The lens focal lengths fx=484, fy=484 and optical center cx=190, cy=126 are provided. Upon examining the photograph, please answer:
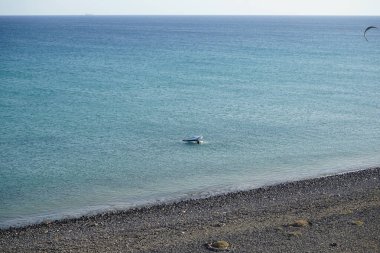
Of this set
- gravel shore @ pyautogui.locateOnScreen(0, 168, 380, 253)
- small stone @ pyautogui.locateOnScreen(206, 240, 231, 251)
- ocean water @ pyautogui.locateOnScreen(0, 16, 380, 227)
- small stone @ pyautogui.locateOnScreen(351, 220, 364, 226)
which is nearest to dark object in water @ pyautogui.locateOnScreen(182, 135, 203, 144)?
ocean water @ pyautogui.locateOnScreen(0, 16, 380, 227)

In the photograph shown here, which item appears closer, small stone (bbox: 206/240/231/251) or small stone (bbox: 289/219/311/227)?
small stone (bbox: 206/240/231/251)

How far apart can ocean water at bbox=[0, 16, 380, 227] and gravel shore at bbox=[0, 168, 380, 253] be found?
7.11 feet

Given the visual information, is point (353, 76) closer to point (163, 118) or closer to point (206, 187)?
point (163, 118)

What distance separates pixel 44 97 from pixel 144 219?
120 ft

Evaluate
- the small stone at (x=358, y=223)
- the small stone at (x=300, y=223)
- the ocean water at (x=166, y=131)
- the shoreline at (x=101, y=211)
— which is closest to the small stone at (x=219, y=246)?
the small stone at (x=300, y=223)

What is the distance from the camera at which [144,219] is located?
23391mm

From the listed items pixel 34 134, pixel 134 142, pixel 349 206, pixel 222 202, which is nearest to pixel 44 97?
pixel 34 134

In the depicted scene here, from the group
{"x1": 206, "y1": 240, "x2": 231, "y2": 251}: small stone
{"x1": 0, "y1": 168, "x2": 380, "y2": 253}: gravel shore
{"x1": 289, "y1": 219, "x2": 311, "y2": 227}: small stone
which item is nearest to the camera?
{"x1": 206, "y1": 240, "x2": 231, "y2": 251}: small stone

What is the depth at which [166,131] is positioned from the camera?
40500 millimetres

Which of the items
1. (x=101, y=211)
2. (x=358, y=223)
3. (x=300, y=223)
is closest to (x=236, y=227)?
(x=300, y=223)

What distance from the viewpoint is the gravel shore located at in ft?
64.0

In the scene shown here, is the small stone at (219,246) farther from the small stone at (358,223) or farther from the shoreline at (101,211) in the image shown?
the shoreline at (101,211)

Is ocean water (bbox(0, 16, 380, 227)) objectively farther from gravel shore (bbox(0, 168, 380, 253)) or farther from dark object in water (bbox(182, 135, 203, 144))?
gravel shore (bbox(0, 168, 380, 253))

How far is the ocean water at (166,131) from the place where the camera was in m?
28.6
